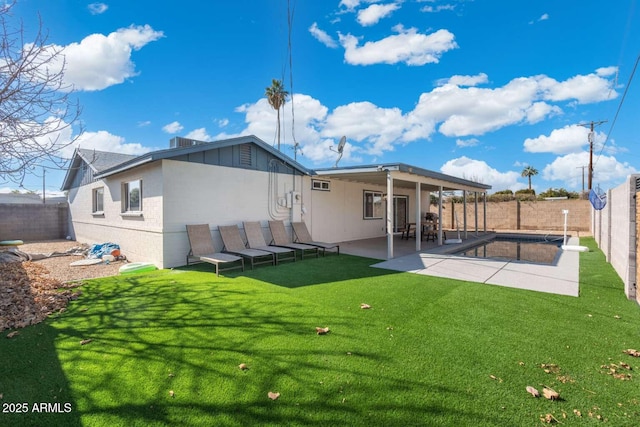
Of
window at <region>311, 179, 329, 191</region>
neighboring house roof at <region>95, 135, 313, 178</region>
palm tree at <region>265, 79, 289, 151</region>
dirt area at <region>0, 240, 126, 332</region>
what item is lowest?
dirt area at <region>0, 240, 126, 332</region>

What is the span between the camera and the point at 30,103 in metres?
3.85

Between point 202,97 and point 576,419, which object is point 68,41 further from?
Result: point 202,97

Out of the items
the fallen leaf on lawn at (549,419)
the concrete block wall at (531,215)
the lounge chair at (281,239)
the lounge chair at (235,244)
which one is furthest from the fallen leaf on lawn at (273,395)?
the concrete block wall at (531,215)

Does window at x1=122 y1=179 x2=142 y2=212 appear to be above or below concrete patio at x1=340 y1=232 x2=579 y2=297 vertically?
above

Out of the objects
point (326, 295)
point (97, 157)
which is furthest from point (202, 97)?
point (326, 295)

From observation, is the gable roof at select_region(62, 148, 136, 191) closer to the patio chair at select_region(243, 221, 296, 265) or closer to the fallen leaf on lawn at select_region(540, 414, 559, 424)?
the patio chair at select_region(243, 221, 296, 265)

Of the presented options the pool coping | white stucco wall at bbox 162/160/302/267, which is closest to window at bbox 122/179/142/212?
white stucco wall at bbox 162/160/302/267

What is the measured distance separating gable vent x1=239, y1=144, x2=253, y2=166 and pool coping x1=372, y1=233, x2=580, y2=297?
16.8 feet

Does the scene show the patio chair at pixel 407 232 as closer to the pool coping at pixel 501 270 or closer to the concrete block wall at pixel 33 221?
the pool coping at pixel 501 270

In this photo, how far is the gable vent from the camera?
30.8 ft

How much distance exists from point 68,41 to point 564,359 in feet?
24.3

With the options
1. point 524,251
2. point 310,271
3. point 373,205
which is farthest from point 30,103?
point 524,251

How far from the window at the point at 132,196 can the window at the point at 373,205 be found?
9.24m

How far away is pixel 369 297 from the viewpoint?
17.1ft
